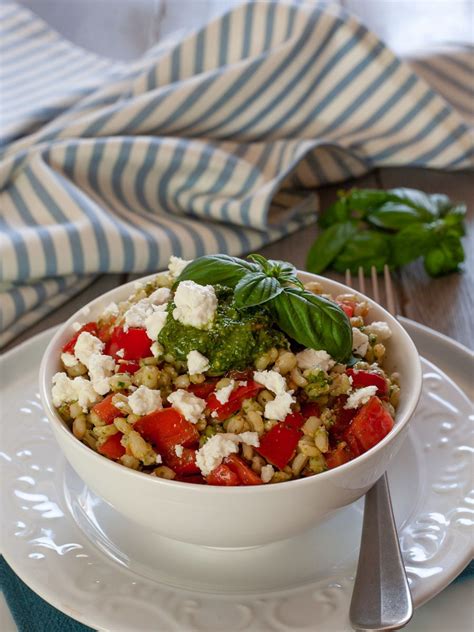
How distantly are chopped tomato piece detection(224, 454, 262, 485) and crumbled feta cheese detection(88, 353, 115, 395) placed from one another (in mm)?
278

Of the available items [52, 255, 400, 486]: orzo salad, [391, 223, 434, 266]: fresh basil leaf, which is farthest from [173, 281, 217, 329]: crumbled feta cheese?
[391, 223, 434, 266]: fresh basil leaf

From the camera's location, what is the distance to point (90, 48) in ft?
12.5

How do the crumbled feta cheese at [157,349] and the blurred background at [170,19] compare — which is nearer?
the crumbled feta cheese at [157,349]

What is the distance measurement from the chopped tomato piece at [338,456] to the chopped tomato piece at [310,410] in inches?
2.9

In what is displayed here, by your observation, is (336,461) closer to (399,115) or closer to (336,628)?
(336,628)

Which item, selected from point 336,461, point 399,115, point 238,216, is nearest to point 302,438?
point 336,461

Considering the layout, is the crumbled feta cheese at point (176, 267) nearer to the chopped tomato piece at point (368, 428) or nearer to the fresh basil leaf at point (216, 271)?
the fresh basil leaf at point (216, 271)

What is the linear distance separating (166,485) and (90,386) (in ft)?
0.88

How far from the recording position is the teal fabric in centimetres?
151

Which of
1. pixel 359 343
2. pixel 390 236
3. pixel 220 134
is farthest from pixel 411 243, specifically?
pixel 359 343

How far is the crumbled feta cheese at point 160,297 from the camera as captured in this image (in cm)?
171

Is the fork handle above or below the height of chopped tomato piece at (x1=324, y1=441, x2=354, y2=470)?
below

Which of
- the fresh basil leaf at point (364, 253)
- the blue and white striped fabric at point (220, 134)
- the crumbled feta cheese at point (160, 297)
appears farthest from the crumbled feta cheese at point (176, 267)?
the fresh basil leaf at point (364, 253)

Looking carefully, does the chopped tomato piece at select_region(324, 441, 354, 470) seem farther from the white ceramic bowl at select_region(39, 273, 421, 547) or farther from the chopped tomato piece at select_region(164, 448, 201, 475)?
the chopped tomato piece at select_region(164, 448, 201, 475)
